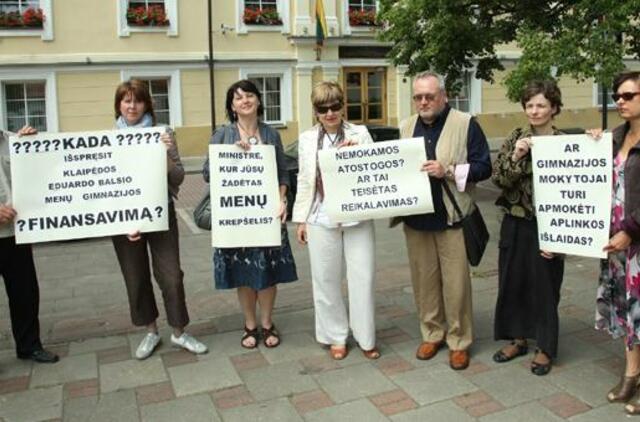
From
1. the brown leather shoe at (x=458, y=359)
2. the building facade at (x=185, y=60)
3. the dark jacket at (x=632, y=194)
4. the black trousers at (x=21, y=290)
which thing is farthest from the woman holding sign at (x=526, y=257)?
the building facade at (x=185, y=60)

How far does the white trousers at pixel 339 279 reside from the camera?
178 inches

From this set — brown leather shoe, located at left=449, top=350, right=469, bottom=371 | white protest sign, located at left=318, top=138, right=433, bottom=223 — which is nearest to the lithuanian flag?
white protest sign, located at left=318, top=138, right=433, bottom=223

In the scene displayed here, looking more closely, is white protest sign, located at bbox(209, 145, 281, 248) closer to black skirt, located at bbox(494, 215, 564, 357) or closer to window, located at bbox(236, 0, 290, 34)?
black skirt, located at bbox(494, 215, 564, 357)

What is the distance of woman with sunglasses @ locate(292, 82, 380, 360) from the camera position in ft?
14.7

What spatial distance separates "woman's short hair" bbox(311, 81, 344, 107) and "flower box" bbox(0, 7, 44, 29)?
16.7m

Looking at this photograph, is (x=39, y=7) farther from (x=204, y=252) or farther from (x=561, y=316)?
(x=561, y=316)

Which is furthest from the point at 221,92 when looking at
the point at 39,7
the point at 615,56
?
the point at 615,56

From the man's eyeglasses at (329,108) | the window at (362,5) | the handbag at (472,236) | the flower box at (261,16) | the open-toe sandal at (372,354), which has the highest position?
the window at (362,5)

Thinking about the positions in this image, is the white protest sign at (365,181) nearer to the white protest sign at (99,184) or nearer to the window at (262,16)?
the white protest sign at (99,184)

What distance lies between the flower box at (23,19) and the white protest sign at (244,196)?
16.3 meters

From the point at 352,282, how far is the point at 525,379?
4.20ft

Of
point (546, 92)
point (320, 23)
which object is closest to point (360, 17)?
point (320, 23)

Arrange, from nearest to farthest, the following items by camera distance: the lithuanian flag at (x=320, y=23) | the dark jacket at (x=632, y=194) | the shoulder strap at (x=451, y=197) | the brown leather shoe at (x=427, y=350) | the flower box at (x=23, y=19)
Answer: the dark jacket at (x=632, y=194) < the shoulder strap at (x=451, y=197) < the brown leather shoe at (x=427, y=350) < the flower box at (x=23, y=19) < the lithuanian flag at (x=320, y=23)

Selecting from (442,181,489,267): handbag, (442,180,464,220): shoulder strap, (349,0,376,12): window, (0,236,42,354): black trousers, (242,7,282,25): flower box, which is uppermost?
(349,0,376,12): window
